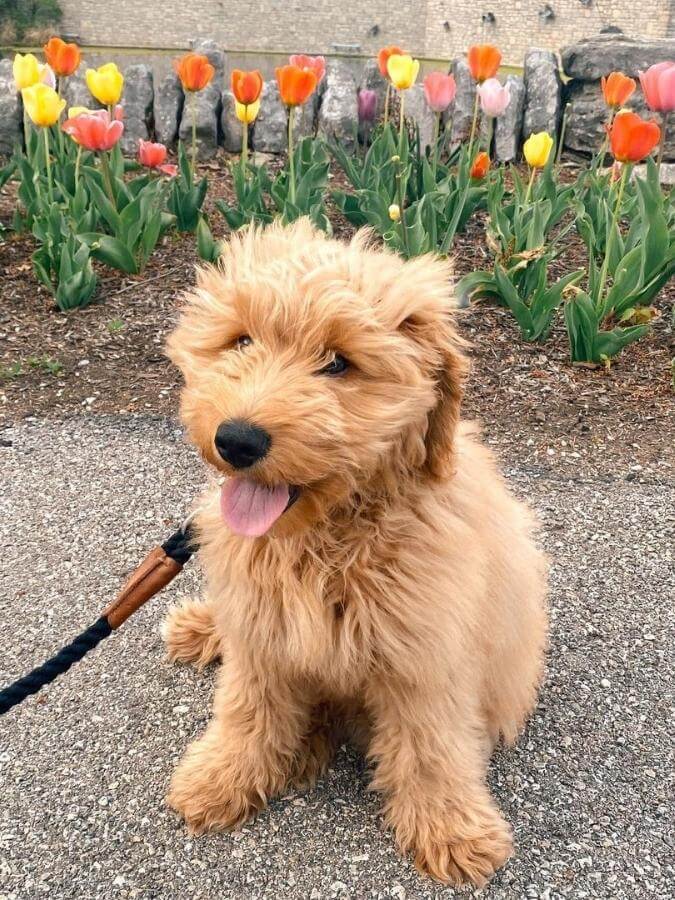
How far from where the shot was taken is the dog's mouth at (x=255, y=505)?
179 cm

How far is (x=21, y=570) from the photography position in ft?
12.2

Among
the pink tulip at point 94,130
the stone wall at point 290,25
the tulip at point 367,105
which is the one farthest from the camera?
the stone wall at point 290,25

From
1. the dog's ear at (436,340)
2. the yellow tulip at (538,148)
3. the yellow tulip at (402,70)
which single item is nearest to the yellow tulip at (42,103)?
the yellow tulip at (402,70)

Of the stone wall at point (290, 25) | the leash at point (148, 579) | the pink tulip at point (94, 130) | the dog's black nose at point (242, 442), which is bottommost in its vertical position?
the leash at point (148, 579)

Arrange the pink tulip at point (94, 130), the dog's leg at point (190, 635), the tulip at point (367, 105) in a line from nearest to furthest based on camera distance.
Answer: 1. the dog's leg at point (190, 635)
2. the pink tulip at point (94, 130)
3. the tulip at point (367, 105)

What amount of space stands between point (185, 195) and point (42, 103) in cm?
125

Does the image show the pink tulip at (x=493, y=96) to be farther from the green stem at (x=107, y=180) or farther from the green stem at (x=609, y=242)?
the green stem at (x=107, y=180)

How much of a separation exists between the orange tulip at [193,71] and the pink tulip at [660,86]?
2892 mm

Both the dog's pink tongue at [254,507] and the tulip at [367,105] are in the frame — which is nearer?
the dog's pink tongue at [254,507]

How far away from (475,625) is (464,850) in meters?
0.68

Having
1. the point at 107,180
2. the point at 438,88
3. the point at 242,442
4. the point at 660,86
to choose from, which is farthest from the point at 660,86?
the point at 242,442

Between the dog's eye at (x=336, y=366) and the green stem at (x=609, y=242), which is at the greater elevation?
the dog's eye at (x=336, y=366)

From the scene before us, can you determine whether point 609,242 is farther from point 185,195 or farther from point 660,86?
point 185,195

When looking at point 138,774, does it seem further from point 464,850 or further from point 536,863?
point 536,863
